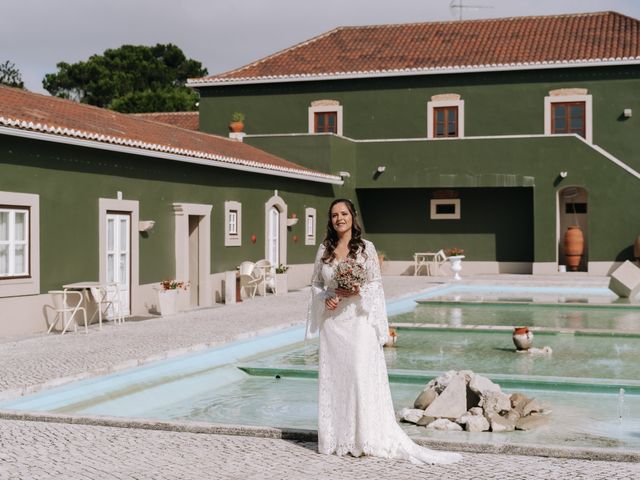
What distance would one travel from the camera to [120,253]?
16.1 meters

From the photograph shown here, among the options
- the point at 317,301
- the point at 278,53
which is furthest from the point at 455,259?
the point at 317,301

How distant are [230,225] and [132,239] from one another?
14.5 ft

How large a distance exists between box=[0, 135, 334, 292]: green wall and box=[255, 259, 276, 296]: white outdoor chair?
42 centimetres

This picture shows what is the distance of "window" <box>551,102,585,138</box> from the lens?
28234 mm

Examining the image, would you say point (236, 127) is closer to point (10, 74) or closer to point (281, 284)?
point (281, 284)

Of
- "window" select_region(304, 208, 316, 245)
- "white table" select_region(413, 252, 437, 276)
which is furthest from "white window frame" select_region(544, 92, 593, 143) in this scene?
"window" select_region(304, 208, 316, 245)

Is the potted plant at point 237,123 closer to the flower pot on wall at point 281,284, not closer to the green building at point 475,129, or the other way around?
the green building at point 475,129

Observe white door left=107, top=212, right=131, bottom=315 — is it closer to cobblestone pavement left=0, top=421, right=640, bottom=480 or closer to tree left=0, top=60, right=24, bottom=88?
cobblestone pavement left=0, top=421, right=640, bottom=480

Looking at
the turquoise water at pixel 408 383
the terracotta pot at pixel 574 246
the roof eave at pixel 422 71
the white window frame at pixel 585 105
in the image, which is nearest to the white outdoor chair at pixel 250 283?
the turquoise water at pixel 408 383

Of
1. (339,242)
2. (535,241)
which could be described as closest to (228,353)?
(339,242)

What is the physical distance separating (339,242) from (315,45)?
26533 mm

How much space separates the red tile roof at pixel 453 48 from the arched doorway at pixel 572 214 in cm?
404

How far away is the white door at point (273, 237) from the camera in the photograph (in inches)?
900

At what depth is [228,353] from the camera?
12.0 m
